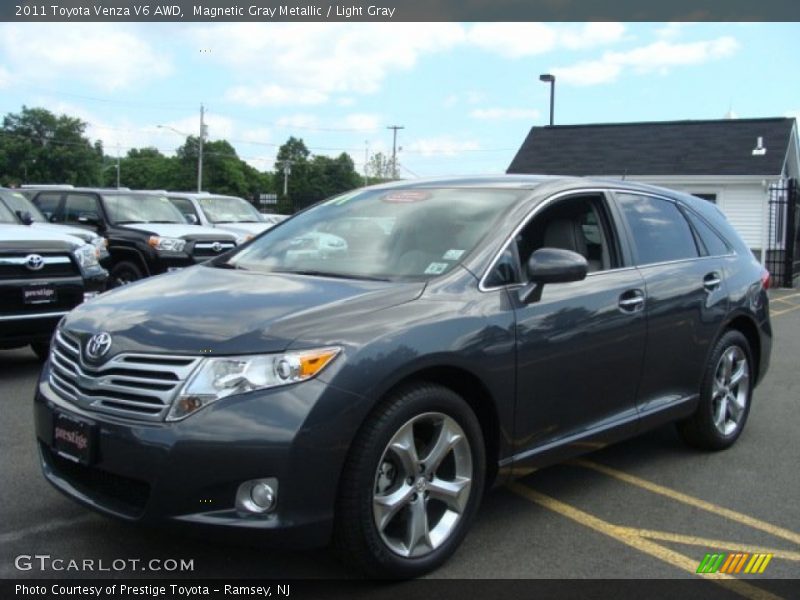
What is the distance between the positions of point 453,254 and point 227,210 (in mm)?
13925

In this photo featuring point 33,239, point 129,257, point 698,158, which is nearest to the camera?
point 33,239

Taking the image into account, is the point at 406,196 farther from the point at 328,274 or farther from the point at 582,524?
the point at 582,524

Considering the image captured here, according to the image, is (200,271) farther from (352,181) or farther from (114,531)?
(352,181)

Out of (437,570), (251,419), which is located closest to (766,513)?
(437,570)

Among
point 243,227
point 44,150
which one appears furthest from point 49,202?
point 44,150

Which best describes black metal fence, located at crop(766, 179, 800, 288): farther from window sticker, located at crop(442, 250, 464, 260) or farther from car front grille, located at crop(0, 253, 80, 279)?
window sticker, located at crop(442, 250, 464, 260)

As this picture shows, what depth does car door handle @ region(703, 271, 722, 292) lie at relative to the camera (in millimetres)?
5082

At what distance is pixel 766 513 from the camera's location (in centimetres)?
427

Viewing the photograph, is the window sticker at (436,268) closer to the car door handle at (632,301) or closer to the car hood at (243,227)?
the car door handle at (632,301)

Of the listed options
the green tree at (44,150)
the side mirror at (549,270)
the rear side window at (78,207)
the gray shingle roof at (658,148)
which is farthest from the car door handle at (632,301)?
the green tree at (44,150)

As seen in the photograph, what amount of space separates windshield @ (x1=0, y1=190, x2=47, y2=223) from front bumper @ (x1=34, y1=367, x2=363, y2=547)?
22.2 feet

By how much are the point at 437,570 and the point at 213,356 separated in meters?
1.32

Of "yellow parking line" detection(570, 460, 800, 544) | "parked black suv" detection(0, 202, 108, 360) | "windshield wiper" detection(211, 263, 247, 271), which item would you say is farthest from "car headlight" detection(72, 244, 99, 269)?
Result: "yellow parking line" detection(570, 460, 800, 544)

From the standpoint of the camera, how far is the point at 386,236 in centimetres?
419
